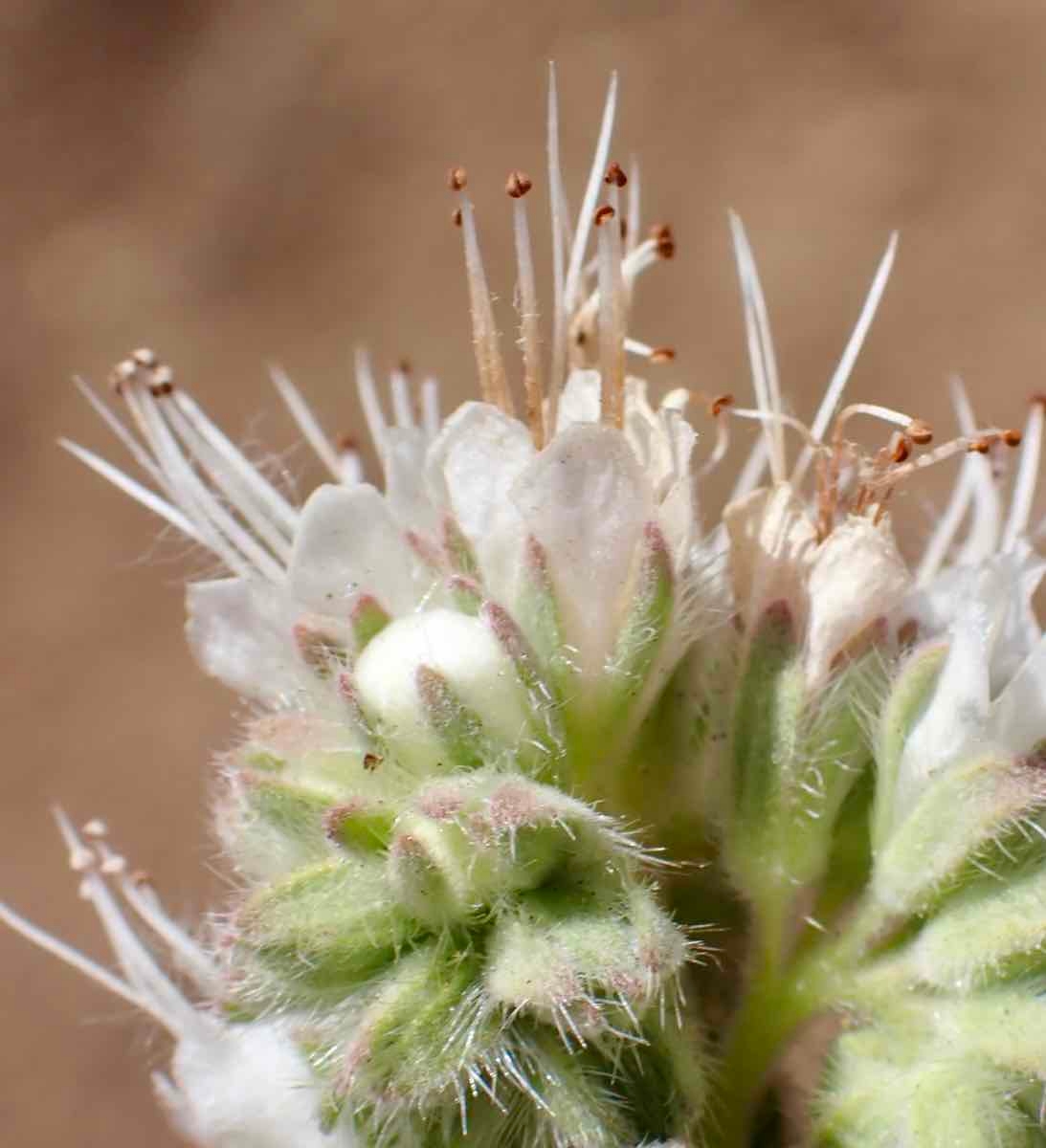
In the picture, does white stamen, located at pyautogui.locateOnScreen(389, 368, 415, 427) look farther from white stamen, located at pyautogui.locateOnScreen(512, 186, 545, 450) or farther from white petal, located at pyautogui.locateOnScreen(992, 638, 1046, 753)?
white petal, located at pyautogui.locateOnScreen(992, 638, 1046, 753)

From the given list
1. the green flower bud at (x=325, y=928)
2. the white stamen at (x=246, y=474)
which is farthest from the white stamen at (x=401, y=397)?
the green flower bud at (x=325, y=928)

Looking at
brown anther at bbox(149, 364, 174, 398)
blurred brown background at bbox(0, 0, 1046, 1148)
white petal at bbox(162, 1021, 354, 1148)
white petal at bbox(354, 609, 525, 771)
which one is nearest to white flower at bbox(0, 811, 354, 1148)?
white petal at bbox(162, 1021, 354, 1148)

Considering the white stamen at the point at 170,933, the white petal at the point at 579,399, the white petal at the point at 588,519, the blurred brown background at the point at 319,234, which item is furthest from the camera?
the blurred brown background at the point at 319,234

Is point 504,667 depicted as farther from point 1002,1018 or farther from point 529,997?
point 1002,1018

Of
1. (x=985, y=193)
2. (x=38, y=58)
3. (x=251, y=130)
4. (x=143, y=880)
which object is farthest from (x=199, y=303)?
(x=143, y=880)

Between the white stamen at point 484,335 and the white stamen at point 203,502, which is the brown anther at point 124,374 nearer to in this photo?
the white stamen at point 203,502

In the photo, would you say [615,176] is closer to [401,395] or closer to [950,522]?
[401,395]

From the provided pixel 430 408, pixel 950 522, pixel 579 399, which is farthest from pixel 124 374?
pixel 950 522
